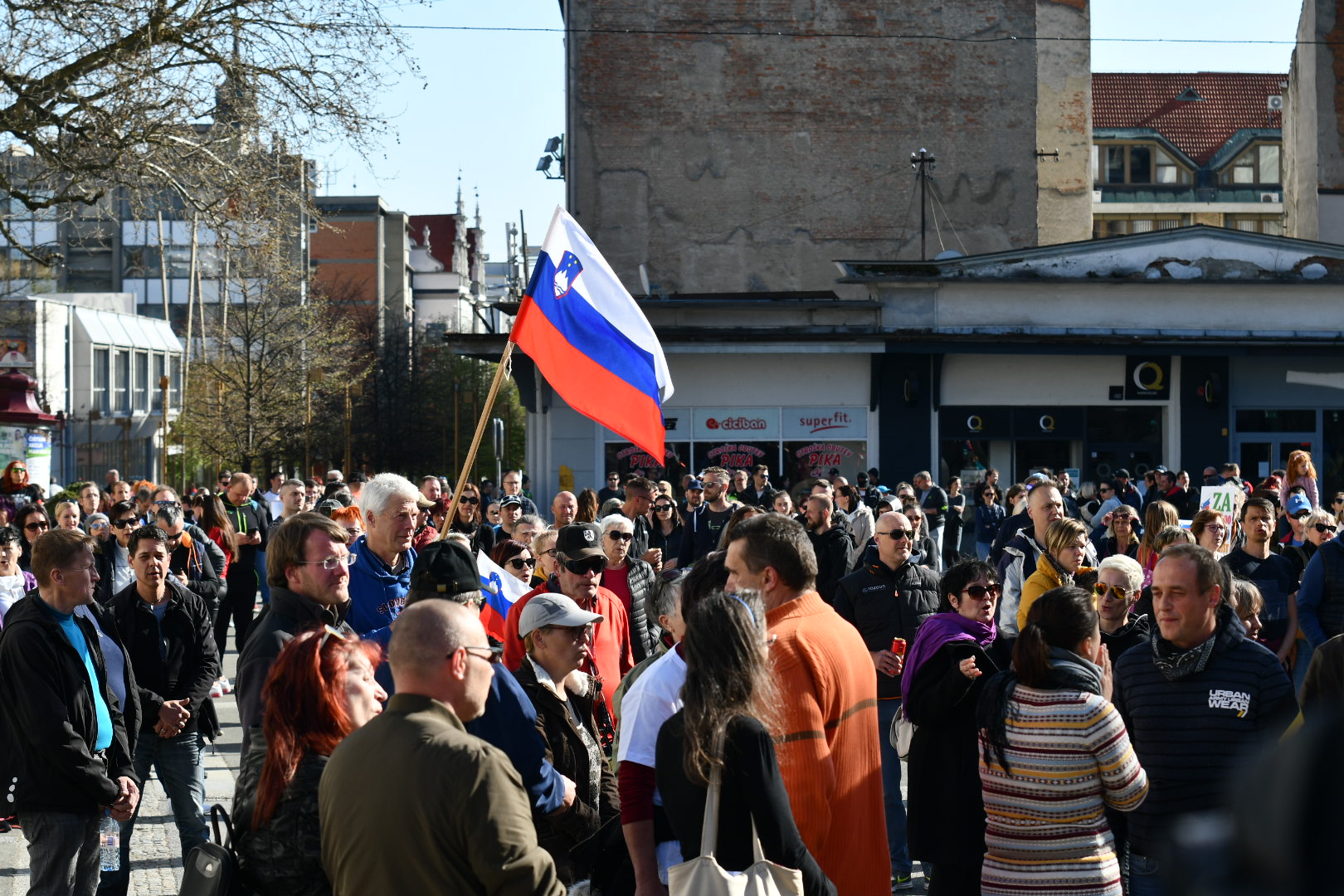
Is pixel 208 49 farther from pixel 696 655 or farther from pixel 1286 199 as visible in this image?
pixel 1286 199

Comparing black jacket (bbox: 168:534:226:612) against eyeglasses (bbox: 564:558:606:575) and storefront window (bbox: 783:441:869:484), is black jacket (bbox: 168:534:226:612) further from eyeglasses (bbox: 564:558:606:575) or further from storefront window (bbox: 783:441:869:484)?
storefront window (bbox: 783:441:869:484)

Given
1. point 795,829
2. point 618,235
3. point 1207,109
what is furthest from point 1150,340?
point 1207,109

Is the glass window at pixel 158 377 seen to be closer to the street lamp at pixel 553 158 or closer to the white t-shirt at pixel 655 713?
the street lamp at pixel 553 158

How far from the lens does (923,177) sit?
3606cm

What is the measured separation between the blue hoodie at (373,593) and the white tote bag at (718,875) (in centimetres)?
259

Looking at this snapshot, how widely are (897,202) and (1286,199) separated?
51.4 ft

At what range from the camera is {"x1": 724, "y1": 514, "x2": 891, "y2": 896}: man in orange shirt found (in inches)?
174

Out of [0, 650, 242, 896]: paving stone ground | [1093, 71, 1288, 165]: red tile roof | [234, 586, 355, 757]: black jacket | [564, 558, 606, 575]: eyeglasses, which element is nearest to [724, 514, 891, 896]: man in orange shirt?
[234, 586, 355, 757]: black jacket

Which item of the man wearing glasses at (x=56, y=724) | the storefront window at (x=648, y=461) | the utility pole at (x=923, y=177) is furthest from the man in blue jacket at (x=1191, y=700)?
the utility pole at (x=923, y=177)

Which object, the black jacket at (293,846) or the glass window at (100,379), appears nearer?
the black jacket at (293,846)

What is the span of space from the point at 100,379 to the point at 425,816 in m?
62.6

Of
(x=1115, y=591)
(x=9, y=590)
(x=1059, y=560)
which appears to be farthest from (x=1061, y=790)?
(x=9, y=590)

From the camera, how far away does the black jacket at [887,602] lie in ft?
26.9

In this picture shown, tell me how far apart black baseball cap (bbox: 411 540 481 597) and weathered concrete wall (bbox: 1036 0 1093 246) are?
116ft
